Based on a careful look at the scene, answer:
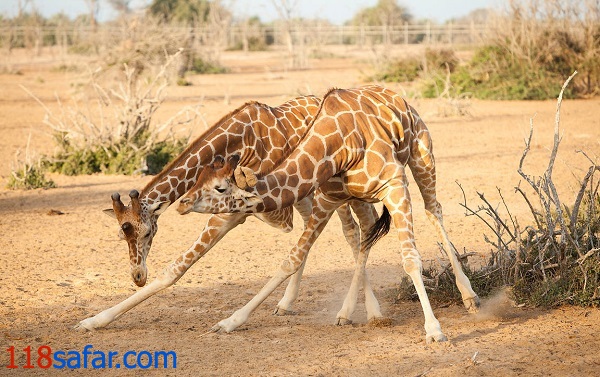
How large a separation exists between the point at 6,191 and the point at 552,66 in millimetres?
17034

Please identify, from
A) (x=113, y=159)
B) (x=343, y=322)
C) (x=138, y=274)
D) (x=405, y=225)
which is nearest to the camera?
(x=138, y=274)

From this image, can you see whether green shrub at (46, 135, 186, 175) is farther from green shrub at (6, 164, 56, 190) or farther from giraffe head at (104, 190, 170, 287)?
giraffe head at (104, 190, 170, 287)

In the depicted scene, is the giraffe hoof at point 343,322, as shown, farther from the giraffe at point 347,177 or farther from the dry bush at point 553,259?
the dry bush at point 553,259

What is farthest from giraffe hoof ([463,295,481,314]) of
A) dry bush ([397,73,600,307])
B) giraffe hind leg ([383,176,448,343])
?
giraffe hind leg ([383,176,448,343])

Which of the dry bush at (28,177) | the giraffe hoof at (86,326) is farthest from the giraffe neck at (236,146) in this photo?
the dry bush at (28,177)

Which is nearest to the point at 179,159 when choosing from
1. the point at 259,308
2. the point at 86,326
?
the point at 86,326

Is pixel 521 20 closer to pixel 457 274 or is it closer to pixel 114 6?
pixel 457 274

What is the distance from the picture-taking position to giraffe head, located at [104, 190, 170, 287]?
5453mm

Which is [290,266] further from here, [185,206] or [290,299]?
[185,206]

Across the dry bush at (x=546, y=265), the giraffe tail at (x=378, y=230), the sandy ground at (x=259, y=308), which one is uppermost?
the giraffe tail at (x=378, y=230)

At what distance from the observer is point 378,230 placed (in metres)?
6.34

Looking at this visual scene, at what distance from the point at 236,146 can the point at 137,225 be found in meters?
0.97

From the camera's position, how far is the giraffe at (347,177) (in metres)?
5.22

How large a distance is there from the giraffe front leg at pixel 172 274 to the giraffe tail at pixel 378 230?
1079 millimetres
